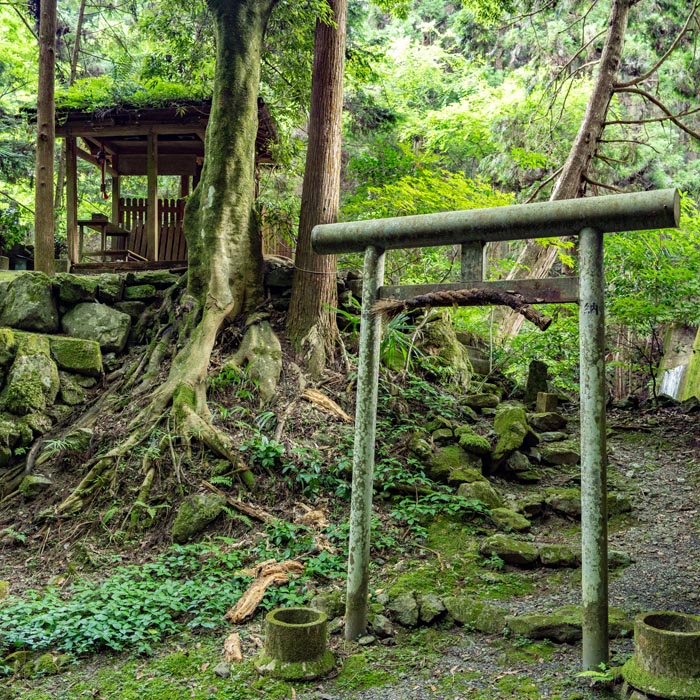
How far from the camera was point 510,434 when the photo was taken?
7.43 meters

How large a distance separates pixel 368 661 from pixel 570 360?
27.8 feet

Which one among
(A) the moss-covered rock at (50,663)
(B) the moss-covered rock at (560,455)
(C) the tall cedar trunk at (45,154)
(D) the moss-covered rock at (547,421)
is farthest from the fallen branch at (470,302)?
(C) the tall cedar trunk at (45,154)

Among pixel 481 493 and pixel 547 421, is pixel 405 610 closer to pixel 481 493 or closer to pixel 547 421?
pixel 481 493

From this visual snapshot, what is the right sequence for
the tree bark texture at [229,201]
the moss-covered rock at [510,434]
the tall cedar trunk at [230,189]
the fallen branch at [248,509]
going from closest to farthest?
the fallen branch at [248,509], the moss-covered rock at [510,434], the tree bark texture at [229,201], the tall cedar trunk at [230,189]

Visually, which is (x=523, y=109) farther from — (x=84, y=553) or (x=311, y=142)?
(x=84, y=553)

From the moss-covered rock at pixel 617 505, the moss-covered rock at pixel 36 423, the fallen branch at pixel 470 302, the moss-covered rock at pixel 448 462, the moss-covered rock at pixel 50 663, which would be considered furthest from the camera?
the moss-covered rock at pixel 36 423

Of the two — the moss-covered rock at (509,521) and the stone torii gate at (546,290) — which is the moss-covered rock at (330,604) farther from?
the moss-covered rock at (509,521)

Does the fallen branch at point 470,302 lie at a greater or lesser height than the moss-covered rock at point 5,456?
greater

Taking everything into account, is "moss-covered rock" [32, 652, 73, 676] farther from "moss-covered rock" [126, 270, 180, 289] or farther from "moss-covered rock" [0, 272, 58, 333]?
"moss-covered rock" [126, 270, 180, 289]

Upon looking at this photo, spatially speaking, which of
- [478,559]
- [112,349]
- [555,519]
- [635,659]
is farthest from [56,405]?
[635,659]

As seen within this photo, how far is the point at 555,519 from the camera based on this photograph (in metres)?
6.43

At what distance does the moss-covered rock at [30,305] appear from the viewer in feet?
27.8

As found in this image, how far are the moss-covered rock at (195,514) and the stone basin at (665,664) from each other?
372cm

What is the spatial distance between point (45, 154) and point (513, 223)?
7.89 meters
